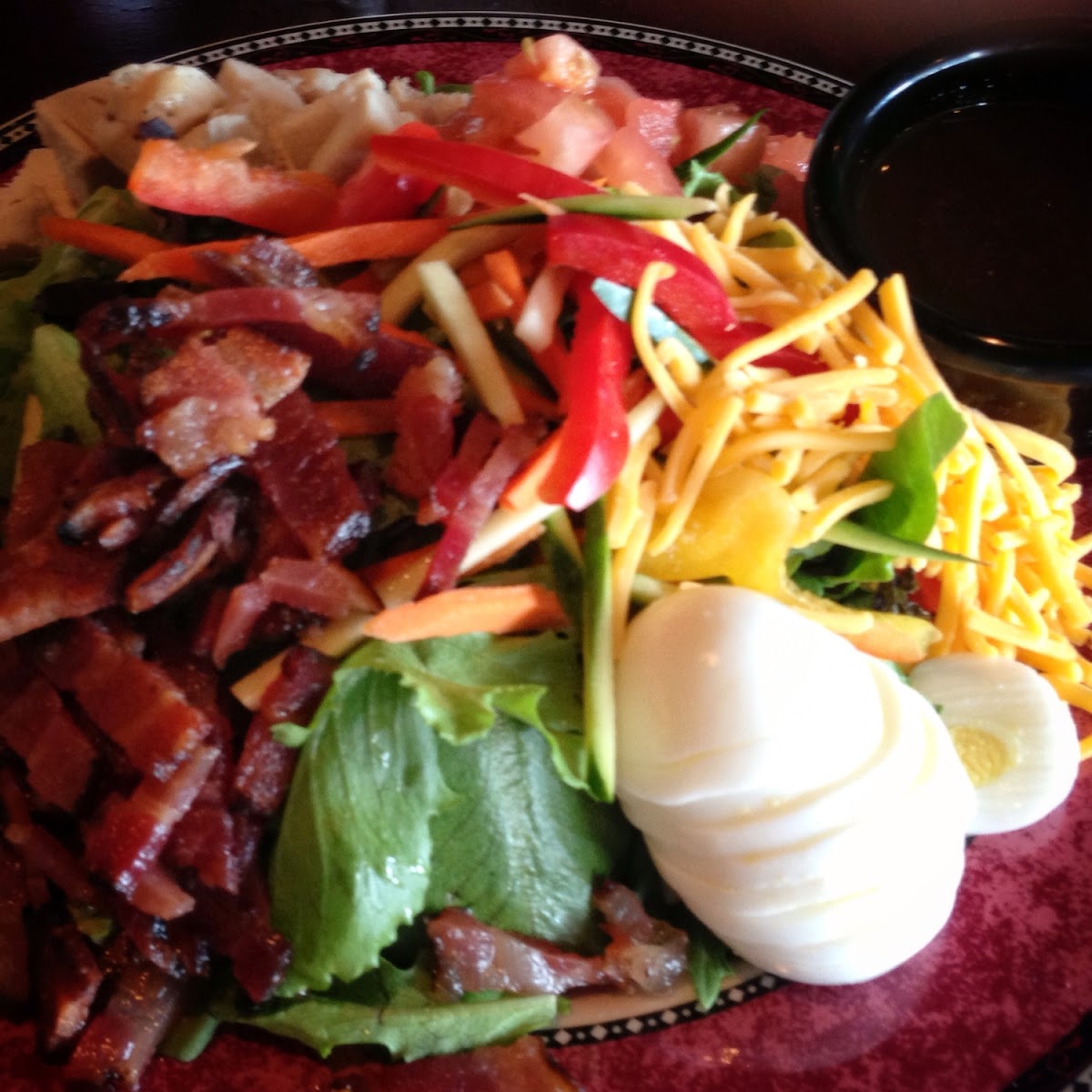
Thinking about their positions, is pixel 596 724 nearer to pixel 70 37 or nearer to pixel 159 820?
pixel 159 820

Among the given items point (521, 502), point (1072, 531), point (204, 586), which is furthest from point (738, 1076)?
point (1072, 531)

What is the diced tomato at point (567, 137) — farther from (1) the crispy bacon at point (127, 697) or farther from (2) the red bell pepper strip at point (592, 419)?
(1) the crispy bacon at point (127, 697)

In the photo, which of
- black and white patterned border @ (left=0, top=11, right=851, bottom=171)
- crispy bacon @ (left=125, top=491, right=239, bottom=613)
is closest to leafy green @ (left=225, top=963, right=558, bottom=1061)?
crispy bacon @ (left=125, top=491, right=239, bottom=613)

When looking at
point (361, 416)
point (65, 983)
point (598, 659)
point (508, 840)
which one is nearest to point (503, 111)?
point (361, 416)

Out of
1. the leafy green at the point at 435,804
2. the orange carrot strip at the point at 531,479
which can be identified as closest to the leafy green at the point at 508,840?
the leafy green at the point at 435,804

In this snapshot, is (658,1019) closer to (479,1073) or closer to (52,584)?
(479,1073)

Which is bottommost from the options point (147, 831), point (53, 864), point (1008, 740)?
point (1008, 740)
